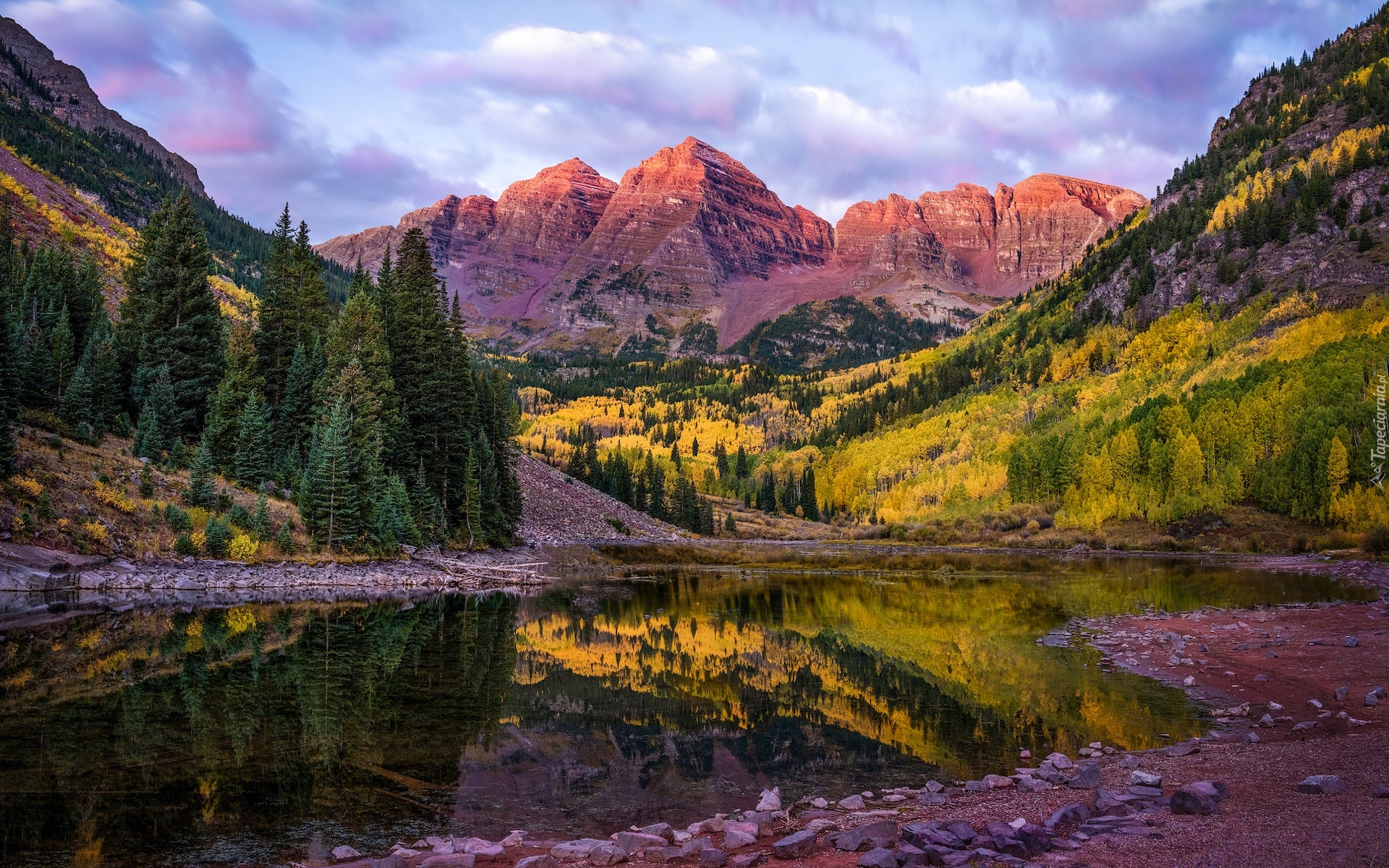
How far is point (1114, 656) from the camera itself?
2650cm

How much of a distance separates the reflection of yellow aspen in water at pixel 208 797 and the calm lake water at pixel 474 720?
0.18 feet

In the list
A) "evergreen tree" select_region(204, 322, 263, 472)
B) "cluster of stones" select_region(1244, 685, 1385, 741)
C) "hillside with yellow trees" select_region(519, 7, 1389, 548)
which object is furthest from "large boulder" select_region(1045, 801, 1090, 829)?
"hillside with yellow trees" select_region(519, 7, 1389, 548)

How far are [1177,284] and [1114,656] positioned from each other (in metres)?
160

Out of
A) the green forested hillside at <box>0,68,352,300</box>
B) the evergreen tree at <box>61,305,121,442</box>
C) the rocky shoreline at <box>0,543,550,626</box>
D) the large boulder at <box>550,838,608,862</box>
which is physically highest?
the green forested hillside at <box>0,68,352,300</box>

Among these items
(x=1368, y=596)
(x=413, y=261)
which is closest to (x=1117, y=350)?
(x=1368, y=596)

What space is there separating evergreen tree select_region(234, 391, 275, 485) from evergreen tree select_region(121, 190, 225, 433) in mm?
4872

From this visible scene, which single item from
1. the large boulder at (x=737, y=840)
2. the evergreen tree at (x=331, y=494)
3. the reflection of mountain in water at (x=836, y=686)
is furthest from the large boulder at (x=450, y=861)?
the evergreen tree at (x=331, y=494)

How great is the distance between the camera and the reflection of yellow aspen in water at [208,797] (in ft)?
39.1

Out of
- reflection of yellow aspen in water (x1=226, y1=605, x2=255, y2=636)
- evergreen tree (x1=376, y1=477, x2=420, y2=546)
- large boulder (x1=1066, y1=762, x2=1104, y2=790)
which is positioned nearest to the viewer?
large boulder (x1=1066, y1=762, x2=1104, y2=790)

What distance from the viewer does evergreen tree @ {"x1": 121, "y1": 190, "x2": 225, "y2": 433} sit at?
5241 cm

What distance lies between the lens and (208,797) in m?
12.7

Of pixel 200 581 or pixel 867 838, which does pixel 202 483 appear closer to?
pixel 200 581

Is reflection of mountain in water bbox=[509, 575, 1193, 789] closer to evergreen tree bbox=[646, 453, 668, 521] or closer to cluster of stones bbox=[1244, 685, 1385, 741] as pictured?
cluster of stones bbox=[1244, 685, 1385, 741]


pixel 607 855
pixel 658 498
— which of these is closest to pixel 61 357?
pixel 607 855
